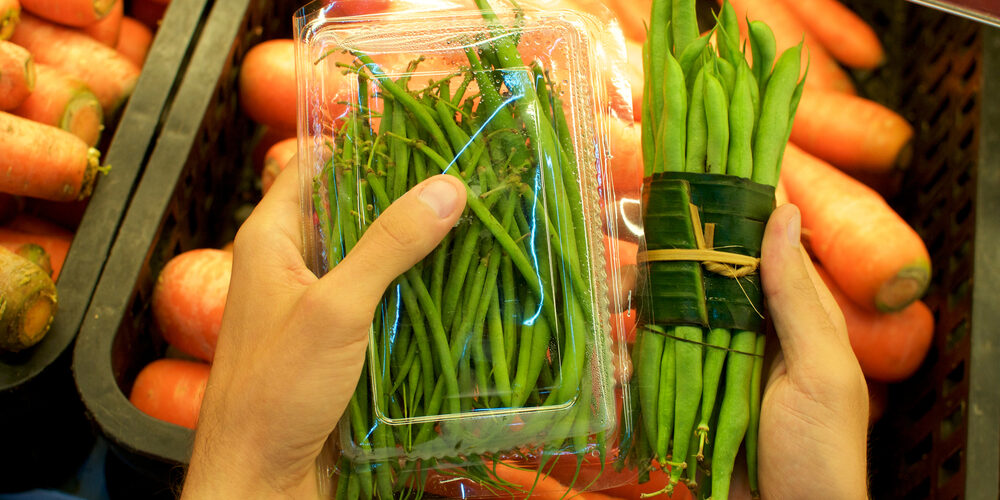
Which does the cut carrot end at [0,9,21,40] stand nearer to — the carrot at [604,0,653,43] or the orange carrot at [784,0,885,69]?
the carrot at [604,0,653,43]

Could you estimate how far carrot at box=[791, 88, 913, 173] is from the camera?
4.30 feet

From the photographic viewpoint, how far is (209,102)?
1.24 m

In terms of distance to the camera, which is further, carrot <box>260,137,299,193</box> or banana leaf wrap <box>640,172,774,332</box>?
carrot <box>260,137,299,193</box>

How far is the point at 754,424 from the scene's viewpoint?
784 millimetres

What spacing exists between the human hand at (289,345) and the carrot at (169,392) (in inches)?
17.8

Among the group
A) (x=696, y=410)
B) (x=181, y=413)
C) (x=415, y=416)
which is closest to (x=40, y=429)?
(x=181, y=413)

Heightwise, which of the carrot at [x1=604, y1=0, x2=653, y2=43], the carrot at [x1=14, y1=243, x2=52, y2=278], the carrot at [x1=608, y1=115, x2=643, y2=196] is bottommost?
the carrot at [x1=14, y1=243, x2=52, y2=278]

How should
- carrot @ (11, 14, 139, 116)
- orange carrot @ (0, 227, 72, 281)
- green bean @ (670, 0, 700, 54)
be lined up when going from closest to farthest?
green bean @ (670, 0, 700, 54) < orange carrot @ (0, 227, 72, 281) < carrot @ (11, 14, 139, 116)

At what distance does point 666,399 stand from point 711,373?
0.06 metres

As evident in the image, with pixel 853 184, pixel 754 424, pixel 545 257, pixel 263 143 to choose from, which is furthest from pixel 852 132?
pixel 263 143

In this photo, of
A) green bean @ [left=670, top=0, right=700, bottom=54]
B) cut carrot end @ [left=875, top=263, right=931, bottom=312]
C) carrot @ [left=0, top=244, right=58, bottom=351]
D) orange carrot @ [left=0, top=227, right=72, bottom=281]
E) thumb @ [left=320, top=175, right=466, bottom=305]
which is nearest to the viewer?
thumb @ [left=320, top=175, right=466, bottom=305]

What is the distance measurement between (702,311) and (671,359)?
6cm

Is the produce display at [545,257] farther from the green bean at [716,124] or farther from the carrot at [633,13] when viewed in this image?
the carrot at [633,13]

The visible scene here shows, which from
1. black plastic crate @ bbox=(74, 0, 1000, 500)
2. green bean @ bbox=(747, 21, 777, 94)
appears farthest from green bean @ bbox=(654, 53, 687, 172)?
black plastic crate @ bbox=(74, 0, 1000, 500)
